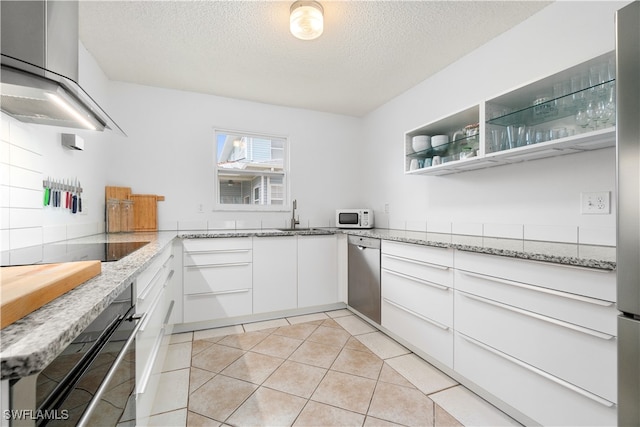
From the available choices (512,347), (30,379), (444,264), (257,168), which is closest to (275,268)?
(257,168)

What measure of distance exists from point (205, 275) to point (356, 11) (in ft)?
7.79

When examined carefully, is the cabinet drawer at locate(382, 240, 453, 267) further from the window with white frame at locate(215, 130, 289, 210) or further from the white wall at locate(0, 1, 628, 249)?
the window with white frame at locate(215, 130, 289, 210)

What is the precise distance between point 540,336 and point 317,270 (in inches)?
77.7

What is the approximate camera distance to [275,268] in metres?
2.84

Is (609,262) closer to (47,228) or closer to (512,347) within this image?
(512,347)

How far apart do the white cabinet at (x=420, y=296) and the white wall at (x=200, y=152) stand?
161 cm

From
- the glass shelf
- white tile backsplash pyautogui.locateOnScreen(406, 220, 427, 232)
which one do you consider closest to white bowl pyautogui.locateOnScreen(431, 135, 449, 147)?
the glass shelf

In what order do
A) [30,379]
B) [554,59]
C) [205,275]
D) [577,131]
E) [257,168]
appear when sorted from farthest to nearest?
[257,168], [205,275], [554,59], [577,131], [30,379]

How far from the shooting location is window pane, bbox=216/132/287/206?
11.2 ft

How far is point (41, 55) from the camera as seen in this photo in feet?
3.07

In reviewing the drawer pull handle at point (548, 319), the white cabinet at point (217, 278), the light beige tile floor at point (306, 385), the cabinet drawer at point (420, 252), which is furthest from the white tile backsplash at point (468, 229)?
the white cabinet at point (217, 278)

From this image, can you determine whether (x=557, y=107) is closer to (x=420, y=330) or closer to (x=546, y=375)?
(x=546, y=375)

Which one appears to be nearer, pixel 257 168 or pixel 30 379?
pixel 30 379

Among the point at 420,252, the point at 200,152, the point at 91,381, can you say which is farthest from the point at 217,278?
the point at 91,381
